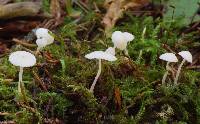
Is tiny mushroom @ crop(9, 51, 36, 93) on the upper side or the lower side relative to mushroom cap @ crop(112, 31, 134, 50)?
lower

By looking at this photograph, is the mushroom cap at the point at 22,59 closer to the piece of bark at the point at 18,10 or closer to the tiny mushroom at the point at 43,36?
the tiny mushroom at the point at 43,36

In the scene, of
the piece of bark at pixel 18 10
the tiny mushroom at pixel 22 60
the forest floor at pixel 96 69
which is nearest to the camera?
the tiny mushroom at pixel 22 60

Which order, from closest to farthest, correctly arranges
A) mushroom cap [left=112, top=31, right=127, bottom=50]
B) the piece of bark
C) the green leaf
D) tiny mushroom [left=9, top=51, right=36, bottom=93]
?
1. tiny mushroom [left=9, top=51, right=36, bottom=93]
2. mushroom cap [left=112, top=31, right=127, bottom=50]
3. the piece of bark
4. the green leaf

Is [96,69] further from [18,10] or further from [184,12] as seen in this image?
[184,12]

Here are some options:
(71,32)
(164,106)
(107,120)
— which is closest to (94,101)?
(107,120)

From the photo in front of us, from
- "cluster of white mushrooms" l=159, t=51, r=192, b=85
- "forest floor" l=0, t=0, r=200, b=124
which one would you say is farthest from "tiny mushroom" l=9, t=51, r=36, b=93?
"cluster of white mushrooms" l=159, t=51, r=192, b=85

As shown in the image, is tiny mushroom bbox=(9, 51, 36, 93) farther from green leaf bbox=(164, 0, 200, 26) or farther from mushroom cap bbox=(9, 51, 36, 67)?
green leaf bbox=(164, 0, 200, 26)

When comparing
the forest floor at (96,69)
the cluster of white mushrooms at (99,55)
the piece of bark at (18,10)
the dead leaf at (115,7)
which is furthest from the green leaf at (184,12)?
the piece of bark at (18,10)
